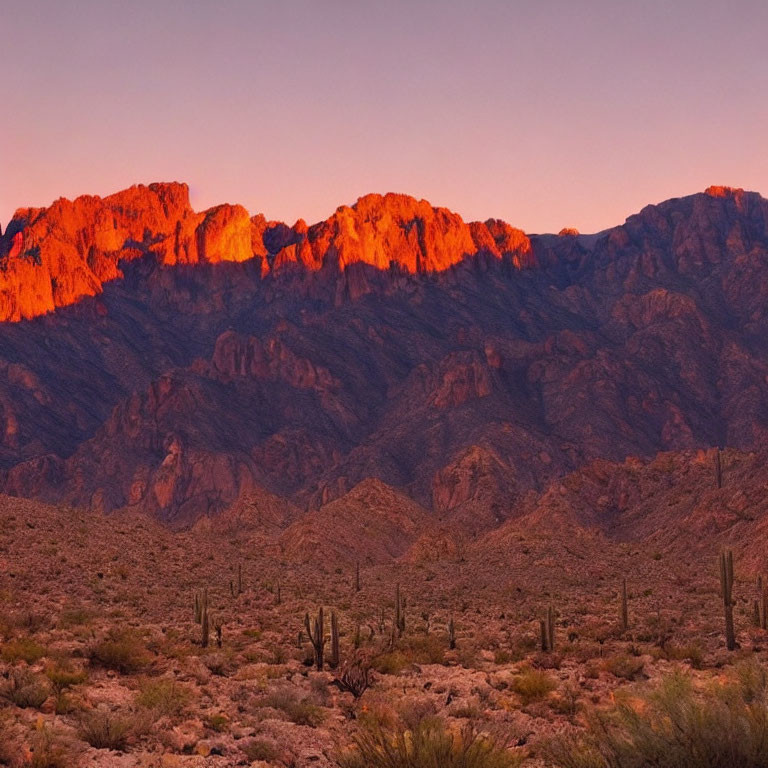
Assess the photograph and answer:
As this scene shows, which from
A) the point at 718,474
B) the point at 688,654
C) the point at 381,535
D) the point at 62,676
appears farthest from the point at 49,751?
the point at 381,535

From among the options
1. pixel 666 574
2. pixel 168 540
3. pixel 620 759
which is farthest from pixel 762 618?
pixel 168 540

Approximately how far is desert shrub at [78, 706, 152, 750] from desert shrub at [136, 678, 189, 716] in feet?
2.34

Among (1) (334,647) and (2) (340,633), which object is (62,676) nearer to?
(1) (334,647)

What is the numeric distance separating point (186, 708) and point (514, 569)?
46.3m

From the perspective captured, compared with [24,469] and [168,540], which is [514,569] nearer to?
[168,540]

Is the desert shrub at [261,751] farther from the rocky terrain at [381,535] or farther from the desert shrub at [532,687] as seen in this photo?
the desert shrub at [532,687]

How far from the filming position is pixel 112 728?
14344mm

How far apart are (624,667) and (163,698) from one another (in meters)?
11.0

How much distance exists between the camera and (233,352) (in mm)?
174750

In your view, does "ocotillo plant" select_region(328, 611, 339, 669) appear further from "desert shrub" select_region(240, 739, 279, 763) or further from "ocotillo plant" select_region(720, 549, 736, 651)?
"ocotillo plant" select_region(720, 549, 736, 651)

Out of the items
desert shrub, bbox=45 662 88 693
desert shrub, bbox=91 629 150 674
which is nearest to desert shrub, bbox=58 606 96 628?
desert shrub, bbox=91 629 150 674

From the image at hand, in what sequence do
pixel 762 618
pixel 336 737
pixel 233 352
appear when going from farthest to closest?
pixel 233 352
pixel 762 618
pixel 336 737

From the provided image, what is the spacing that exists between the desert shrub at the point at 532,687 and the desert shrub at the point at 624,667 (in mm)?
2408

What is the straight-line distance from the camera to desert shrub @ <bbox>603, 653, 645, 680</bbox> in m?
21.2
